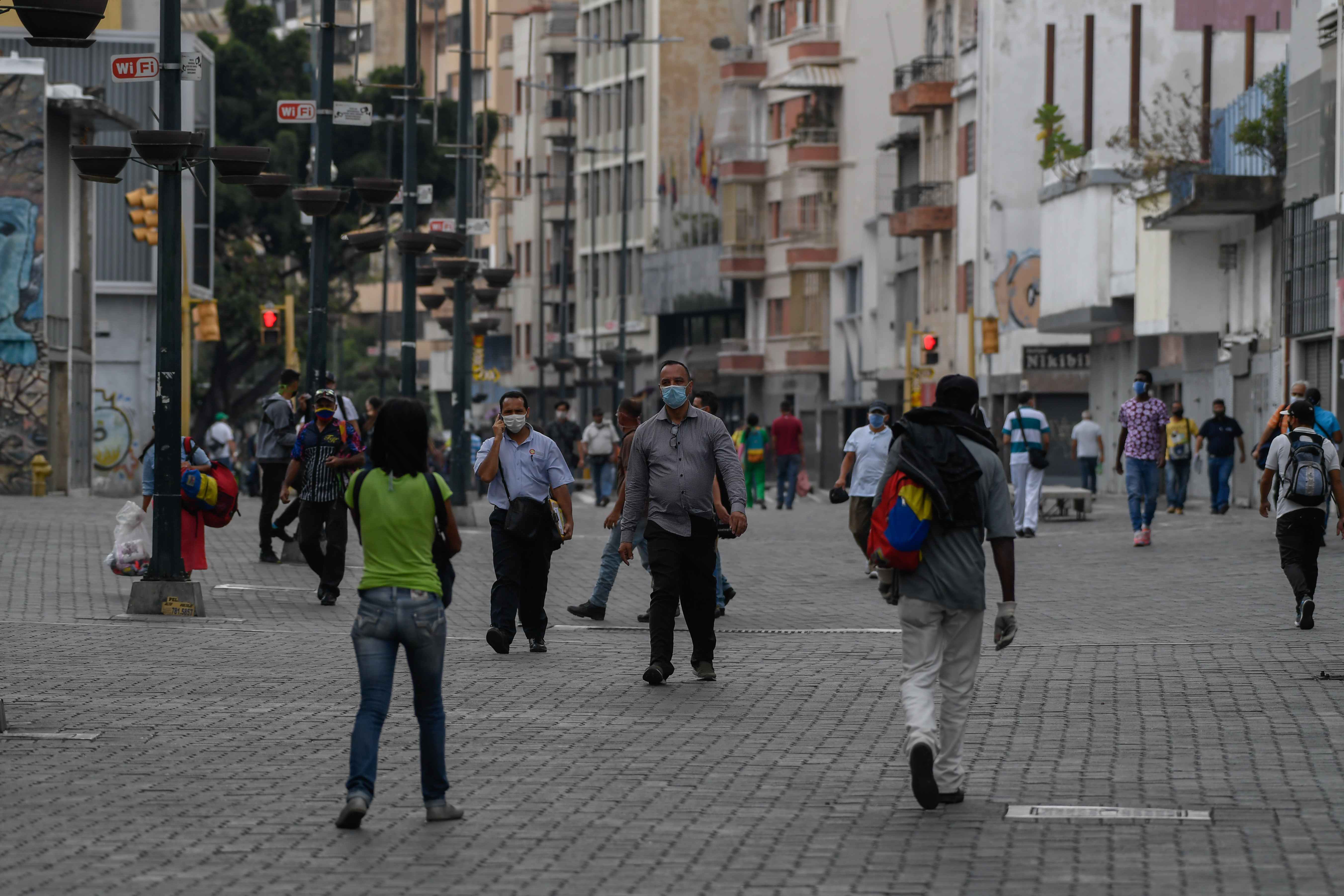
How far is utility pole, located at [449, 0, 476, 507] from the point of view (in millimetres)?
35844

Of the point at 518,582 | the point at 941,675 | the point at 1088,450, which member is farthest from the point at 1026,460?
the point at 941,675

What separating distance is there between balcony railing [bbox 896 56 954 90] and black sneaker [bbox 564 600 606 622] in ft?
162

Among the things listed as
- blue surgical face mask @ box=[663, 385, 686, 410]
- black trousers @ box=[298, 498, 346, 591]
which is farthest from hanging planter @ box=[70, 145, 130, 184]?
blue surgical face mask @ box=[663, 385, 686, 410]

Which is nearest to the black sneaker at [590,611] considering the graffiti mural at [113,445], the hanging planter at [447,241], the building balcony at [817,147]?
the hanging planter at [447,241]

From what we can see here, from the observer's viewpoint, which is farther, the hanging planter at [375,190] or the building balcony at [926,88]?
the building balcony at [926,88]

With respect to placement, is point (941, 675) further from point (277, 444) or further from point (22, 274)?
point (22, 274)

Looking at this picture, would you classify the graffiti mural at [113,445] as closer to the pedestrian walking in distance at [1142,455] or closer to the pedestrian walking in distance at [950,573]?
the pedestrian walking in distance at [1142,455]

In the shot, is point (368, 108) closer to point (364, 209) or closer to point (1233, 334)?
point (1233, 334)

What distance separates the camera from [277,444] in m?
23.3

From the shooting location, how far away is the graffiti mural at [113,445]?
51094mm

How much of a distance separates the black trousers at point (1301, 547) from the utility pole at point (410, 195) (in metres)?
16.3

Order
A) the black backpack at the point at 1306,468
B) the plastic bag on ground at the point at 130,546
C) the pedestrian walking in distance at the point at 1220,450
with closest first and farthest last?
1. the black backpack at the point at 1306,468
2. the plastic bag on ground at the point at 130,546
3. the pedestrian walking in distance at the point at 1220,450

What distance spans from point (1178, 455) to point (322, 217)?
49.0 feet

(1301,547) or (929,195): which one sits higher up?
(929,195)
